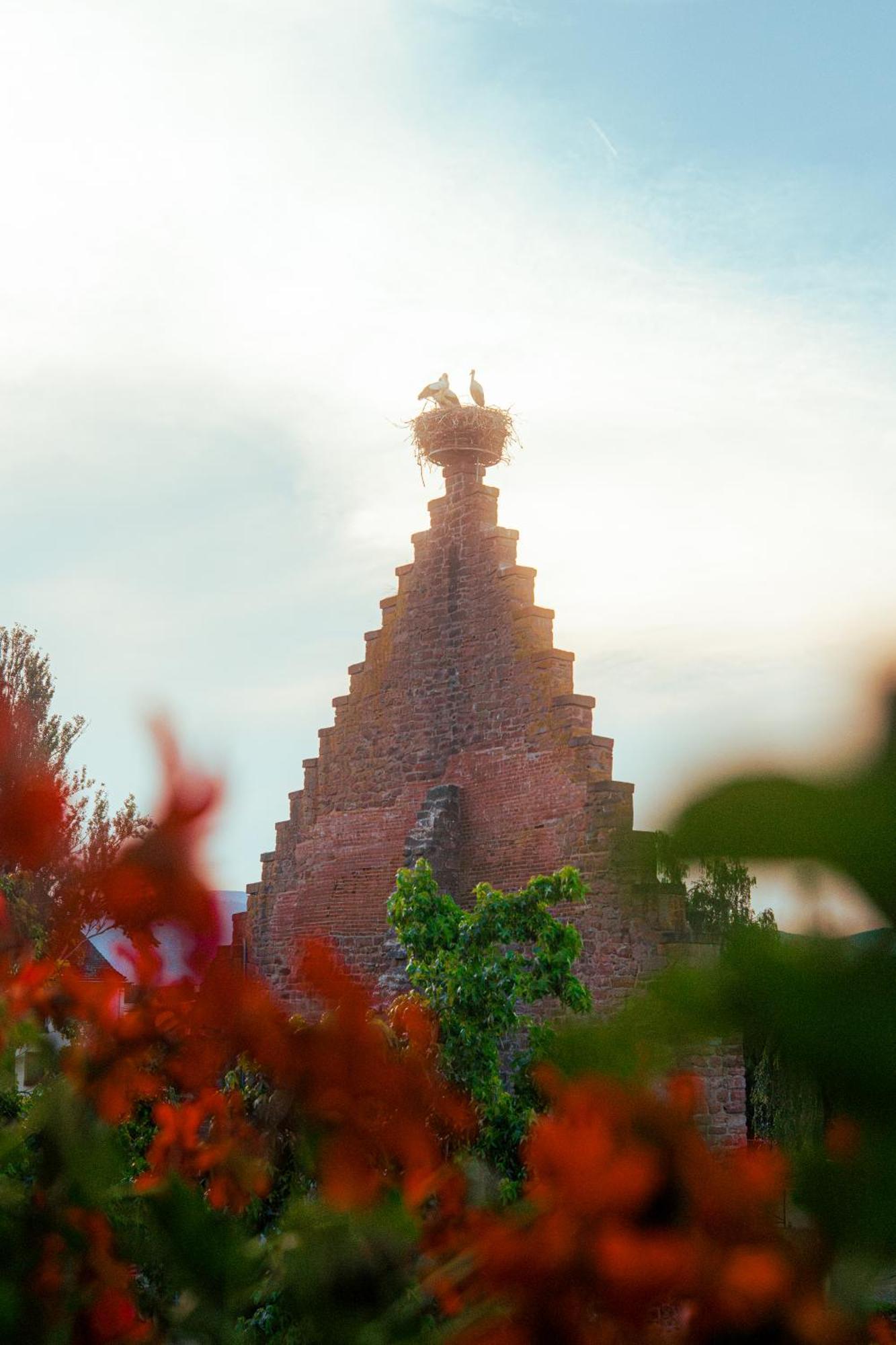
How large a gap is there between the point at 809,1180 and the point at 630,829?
28 centimetres

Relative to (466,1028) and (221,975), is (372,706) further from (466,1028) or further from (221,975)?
(221,975)

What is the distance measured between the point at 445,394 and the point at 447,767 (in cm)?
459

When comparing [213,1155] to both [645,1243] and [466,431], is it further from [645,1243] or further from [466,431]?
[466,431]

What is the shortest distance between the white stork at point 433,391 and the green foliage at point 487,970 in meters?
8.06

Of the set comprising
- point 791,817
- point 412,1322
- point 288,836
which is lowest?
point 412,1322

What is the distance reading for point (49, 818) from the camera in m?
2.22

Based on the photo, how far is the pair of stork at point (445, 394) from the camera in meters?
17.1

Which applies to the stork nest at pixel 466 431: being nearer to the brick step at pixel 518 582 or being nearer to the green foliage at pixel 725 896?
the brick step at pixel 518 582

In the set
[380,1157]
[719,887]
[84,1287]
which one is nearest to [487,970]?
[380,1157]

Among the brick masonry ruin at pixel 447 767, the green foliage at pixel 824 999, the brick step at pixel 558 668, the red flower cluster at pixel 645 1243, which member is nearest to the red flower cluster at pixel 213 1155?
the red flower cluster at pixel 645 1243

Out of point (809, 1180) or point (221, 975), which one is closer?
point (809, 1180)

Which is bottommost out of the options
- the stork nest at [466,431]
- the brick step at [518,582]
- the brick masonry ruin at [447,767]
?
the brick masonry ruin at [447,767]

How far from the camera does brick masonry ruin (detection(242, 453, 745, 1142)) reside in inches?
576

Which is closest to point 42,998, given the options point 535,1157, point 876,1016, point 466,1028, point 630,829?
point 535,1157
